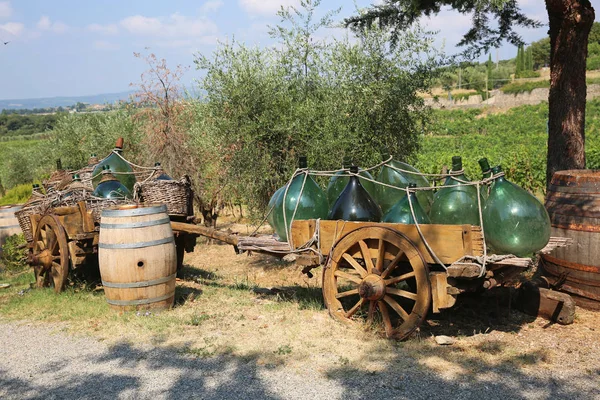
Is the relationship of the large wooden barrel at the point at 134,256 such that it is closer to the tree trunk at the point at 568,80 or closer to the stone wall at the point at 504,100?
the tree trunk at the point at 568,80

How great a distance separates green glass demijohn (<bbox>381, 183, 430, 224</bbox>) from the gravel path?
1.23 metres

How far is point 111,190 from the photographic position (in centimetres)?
623

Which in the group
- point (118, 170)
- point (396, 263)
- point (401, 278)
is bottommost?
point (401, 278)

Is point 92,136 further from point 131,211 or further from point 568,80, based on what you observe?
point 568,80

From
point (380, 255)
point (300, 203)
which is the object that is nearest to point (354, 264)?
point (380, 255)

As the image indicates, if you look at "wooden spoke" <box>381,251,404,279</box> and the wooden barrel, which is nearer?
"wooden spoke" <box>381,251,404,279</box>

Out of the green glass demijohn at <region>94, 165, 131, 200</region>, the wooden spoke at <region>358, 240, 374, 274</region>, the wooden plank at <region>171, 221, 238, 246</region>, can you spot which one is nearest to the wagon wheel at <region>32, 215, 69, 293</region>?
the green glass demijohn at <region>94, 165, 131, 200</region>

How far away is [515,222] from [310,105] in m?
4.25

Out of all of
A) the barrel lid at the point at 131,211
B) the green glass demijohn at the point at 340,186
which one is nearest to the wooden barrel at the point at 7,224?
the barrel lid at the point at 131,211

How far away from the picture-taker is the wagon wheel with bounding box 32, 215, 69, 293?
19.5ft

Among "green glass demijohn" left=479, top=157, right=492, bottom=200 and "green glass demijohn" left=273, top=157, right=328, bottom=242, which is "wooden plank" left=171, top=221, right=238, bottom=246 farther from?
"green glass demijohn" left=479, top=157, right=492, bottom=200

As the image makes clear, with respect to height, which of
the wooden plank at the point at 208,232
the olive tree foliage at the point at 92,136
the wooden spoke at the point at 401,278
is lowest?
the wooden spoke at the point at 401,278

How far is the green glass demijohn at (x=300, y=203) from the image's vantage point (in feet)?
16.4

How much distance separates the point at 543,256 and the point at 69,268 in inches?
211
